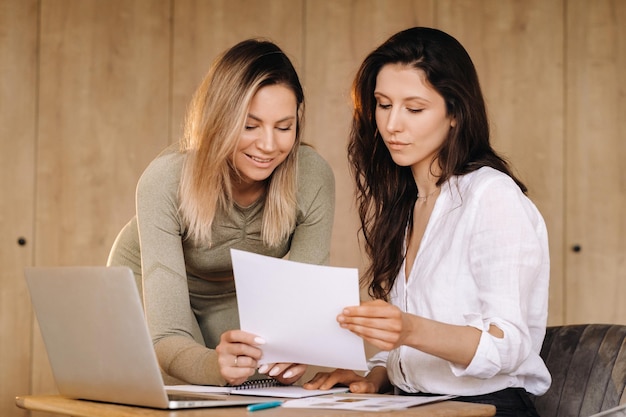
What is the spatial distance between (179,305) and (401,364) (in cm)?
52

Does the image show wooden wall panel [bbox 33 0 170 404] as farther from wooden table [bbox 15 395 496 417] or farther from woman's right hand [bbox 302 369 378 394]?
wooden table [bbox 15 395 496 417]

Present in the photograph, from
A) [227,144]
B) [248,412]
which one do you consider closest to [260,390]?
[248,412]

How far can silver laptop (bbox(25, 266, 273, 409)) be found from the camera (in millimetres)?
1510

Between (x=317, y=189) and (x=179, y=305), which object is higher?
(x=317, y=189)

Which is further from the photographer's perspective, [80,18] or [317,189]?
[80,18]

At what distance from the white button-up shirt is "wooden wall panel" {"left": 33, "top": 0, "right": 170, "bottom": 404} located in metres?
2.50

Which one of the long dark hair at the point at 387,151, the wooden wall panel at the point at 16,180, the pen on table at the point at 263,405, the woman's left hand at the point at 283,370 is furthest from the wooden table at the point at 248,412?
the wooden wall panel at the point at 16,180

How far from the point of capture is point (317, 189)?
Result: 2369mm

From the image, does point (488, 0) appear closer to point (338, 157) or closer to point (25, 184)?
point (338, 157)

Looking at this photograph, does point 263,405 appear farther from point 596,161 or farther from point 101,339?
point 596,161

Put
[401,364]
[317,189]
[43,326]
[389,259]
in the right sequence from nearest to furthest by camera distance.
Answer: [43,326]
[401,364]
[389,259]
[317,189]

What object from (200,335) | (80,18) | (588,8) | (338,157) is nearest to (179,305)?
(200,335)

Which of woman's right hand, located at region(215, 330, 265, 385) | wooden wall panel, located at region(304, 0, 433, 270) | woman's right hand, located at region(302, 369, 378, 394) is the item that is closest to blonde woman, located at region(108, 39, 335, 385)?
woman's right hand, located at region(215, 330, 265, 385)

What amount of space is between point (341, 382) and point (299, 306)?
1.21 feet
